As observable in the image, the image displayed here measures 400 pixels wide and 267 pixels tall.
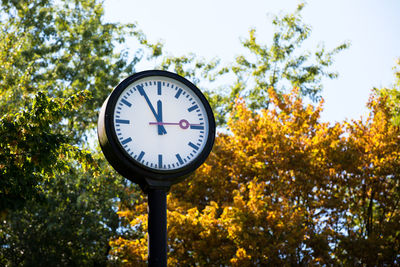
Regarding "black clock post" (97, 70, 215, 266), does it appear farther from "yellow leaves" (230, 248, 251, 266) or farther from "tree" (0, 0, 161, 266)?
"yellow leaves" (230, 248, 251, 266)

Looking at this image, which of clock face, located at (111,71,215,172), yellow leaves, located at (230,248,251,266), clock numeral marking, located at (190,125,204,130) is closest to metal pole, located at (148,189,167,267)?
clock face, located at (111,71,215,172)

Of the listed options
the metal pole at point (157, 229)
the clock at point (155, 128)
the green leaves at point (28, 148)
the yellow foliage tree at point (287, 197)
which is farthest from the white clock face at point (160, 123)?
the yellow foliage tree at point (287, 197)

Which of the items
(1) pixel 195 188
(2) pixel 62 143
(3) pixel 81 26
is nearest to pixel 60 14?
(3) pixel 81 26

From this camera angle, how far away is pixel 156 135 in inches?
177

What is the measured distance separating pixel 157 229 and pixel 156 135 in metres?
0.73

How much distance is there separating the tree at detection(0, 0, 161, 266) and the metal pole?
136 centimetres

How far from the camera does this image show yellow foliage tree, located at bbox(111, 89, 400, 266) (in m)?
11.8

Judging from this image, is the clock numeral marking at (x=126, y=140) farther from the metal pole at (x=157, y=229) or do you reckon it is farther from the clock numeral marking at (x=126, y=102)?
the metal pole at (x=157, y=229)

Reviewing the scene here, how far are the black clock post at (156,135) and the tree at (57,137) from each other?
129cm

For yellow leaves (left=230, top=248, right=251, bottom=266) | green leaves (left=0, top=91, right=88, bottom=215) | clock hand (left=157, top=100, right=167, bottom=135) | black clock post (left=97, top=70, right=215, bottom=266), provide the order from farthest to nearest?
1. yellow leaves (left=230, top=248, right=251, bottom=266)
2. green leaves (left=0, top=91, right=88, bottom=215)
3. clock hand (left=157, top=100, right=167, bottom=135)
4. black clock post (left=97, top=70, right=215, bottom=266)

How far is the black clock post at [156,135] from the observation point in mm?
4332

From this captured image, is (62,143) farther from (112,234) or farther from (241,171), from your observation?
(112,234)

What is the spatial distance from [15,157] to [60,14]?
15909mm

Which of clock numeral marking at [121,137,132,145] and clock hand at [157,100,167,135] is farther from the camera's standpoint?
clock hand at [157,100,167,135]
